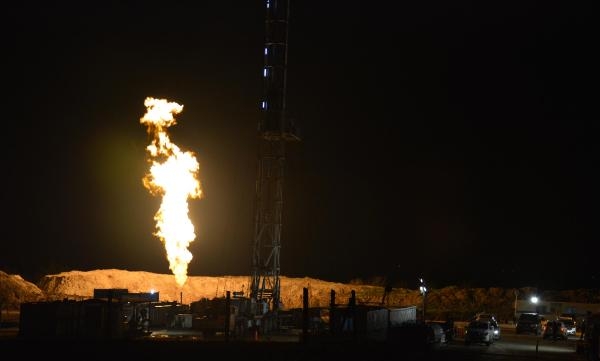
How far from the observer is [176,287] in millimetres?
75375

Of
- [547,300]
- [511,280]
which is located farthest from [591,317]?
[511,280]

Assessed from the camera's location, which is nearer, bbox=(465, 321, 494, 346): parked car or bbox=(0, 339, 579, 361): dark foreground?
bbox=(0, 339, 579, 361): dark foreground

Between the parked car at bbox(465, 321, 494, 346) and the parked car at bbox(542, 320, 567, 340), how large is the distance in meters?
8.70

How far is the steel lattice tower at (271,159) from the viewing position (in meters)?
53.5

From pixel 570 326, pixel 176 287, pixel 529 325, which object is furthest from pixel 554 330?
pixel 176 287

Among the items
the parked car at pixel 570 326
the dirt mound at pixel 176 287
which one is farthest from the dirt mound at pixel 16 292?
the parked car at pixel 570 326

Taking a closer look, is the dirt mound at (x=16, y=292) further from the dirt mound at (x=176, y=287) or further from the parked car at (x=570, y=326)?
the parked car at (x=570, y=326)

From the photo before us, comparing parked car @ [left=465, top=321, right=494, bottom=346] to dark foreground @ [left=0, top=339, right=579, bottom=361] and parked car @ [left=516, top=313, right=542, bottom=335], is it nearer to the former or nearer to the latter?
parked car @ [left=516, top=313, right=542, bottom=335]

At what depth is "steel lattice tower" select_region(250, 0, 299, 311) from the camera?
53.5 metres

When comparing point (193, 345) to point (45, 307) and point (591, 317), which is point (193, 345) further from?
point (591, 317)

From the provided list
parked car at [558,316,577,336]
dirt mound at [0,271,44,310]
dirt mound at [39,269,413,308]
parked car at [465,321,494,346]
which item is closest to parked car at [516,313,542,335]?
parked car at [558,316,577,336]

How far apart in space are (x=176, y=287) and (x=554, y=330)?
1528 inches

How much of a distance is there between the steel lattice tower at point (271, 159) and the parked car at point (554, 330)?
58.2 ft

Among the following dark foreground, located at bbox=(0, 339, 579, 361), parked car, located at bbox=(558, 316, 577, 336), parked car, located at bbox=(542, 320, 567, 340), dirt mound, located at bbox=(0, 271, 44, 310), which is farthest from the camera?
dirt mound, located at bbox=(0, 271, 44, 310)
